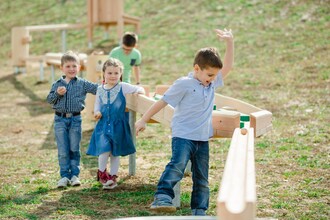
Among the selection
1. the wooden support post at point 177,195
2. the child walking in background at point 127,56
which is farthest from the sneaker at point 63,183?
the child walking in background at point 127,56

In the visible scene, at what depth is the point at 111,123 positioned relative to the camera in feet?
22.8

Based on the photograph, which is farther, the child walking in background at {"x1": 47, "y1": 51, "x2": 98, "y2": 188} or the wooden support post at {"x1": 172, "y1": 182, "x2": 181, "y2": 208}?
the child walking in background at {"x1": 47, "y1": 51, "x2": 98, "y2": 188}

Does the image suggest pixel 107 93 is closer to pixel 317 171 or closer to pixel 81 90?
pixel 81 90

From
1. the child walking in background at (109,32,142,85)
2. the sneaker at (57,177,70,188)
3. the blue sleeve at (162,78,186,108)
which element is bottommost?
the sneaker at (57,177,70,188)

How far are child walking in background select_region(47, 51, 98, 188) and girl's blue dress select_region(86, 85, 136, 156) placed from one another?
1.19 ft

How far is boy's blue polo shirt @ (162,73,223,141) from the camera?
18.2 ft

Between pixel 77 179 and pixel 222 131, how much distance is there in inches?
79.2

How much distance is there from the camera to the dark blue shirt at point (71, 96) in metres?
7.23

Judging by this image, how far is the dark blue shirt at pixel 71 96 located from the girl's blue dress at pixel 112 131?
0.36 m

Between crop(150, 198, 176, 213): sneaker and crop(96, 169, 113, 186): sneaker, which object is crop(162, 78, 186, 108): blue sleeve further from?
crop(96, 169, 113, 186): sneaker

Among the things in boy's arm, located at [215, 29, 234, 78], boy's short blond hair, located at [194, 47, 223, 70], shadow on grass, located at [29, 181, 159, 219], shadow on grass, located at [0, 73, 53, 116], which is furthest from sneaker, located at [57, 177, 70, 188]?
shadow on grass, located at [0, 73, 53, 116]

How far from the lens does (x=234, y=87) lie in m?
14.0

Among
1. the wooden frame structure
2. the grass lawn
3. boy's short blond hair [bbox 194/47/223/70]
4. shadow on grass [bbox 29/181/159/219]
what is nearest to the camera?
boy's short blond hair [bbox 194/47/223/70]

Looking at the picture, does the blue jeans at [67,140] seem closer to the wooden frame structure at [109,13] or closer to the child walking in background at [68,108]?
the child walking in background at [68,108]
